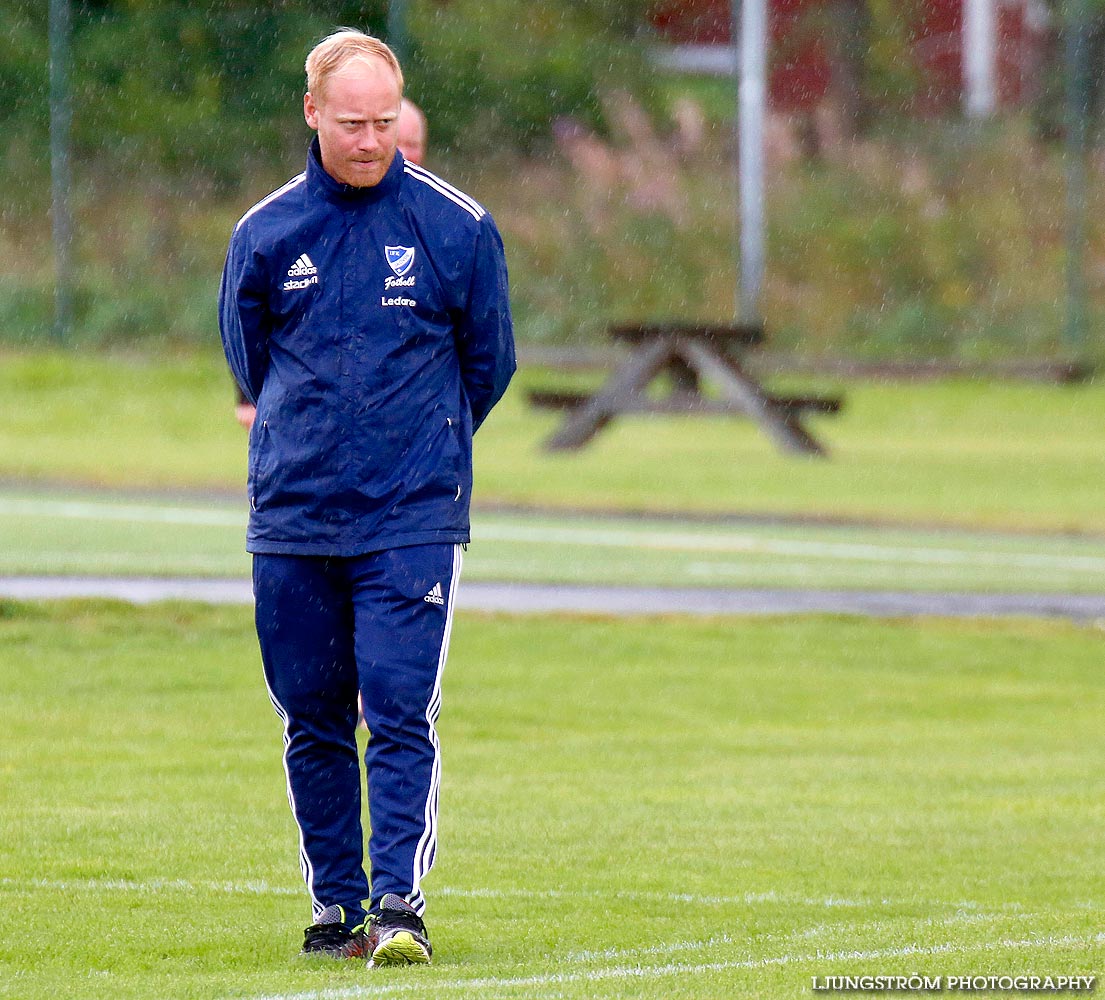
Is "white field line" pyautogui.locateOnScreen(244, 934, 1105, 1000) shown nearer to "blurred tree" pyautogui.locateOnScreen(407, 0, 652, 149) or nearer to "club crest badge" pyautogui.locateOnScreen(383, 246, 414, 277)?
"club crest badge" pyautogui.locateOnScreen(383, 246, 414, 277)

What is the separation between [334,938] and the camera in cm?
537

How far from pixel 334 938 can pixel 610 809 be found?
102 inches

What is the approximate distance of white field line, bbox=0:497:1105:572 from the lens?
678 inches

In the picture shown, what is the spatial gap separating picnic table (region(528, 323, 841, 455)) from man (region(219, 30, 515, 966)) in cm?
1909

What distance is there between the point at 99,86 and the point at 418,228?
30054mm

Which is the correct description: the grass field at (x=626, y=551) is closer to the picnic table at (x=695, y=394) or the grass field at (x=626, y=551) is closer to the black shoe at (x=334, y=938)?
the picnic table at (x=695, y=394)

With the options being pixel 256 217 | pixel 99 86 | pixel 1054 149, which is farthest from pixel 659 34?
pixel 256 217

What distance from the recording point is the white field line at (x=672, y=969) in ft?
15.8

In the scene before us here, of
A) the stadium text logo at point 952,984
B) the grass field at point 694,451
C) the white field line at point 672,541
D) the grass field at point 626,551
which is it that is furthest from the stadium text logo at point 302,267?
the grass field at point 694,451

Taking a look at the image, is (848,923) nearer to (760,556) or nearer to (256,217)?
(256,217)

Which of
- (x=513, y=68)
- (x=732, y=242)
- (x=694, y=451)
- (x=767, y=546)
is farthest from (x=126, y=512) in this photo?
(x=513, y=68)

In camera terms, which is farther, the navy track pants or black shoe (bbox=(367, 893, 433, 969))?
the navy track pants

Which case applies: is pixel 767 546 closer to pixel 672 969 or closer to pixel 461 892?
pixel 461 892

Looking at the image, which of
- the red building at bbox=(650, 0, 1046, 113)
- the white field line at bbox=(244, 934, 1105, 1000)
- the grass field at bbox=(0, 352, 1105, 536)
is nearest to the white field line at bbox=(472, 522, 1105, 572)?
the grass field at bbox=(0, 352, 1105, 536)
